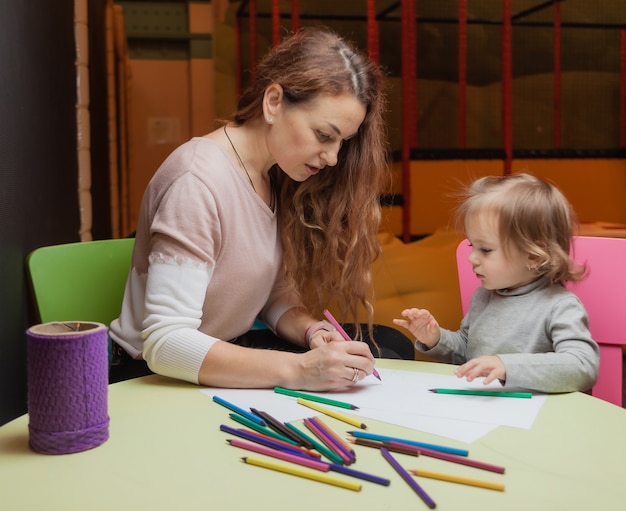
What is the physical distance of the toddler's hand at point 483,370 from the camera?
1.07 metres

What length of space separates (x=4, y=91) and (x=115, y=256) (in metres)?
0.42

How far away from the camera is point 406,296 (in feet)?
9.29

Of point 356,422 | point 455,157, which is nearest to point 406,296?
point 455,157

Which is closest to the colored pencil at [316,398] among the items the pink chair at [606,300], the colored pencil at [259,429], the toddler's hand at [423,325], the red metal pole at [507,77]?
the colored pencil at [259,429]

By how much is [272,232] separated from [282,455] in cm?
70

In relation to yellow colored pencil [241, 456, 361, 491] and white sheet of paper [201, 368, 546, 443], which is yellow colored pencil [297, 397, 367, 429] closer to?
white sheet of paper [201, 368, 546, 443]

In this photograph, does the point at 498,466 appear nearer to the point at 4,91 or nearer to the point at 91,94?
the point at 4,91

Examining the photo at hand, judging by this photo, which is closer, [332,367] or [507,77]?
[332,367]

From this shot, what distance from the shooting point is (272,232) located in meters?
1.45

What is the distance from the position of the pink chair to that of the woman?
1.39 ft

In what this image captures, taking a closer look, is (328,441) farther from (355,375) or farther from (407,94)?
(407,94)

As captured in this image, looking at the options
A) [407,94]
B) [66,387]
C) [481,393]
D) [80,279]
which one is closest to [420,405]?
[481,393]

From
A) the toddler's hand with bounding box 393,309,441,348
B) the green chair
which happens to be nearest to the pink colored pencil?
the toddler's hand with bounding box 393,309,441,348

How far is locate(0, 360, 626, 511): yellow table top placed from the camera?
28.1 inches
